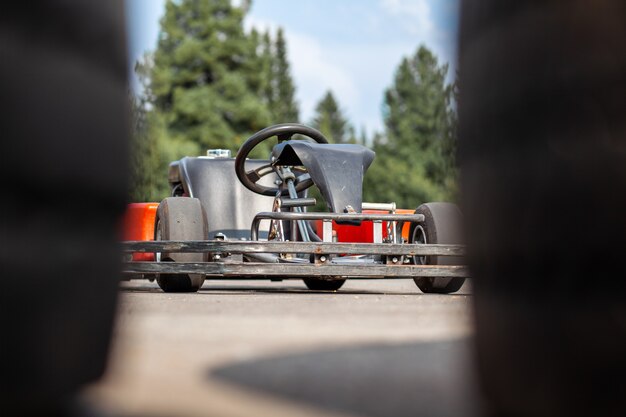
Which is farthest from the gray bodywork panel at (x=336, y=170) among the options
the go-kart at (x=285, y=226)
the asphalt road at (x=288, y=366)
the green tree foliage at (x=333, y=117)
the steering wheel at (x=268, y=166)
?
the green tree foliage at (x=333, y=117)

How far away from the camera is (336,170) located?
796cm

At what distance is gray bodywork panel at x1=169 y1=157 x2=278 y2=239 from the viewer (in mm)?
8844

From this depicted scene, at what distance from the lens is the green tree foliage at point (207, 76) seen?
49781 mm

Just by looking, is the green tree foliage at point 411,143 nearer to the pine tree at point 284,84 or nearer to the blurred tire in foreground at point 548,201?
the pine tree at point 284,84

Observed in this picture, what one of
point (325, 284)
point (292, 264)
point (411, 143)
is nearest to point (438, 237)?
point (292, 264)

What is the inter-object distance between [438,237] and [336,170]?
918mm

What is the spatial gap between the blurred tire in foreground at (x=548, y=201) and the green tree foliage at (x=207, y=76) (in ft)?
154

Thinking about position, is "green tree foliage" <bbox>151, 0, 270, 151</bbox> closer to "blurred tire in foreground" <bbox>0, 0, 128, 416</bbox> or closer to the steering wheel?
the steering wheel

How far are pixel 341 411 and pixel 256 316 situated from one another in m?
2.58

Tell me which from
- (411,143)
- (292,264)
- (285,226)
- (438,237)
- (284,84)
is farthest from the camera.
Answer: (284,84)

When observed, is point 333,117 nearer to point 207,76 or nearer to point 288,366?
point 207,76

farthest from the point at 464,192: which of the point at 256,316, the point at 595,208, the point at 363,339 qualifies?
the point at 256,316

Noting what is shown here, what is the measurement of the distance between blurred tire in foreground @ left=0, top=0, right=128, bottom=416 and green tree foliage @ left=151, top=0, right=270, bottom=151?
153 ft

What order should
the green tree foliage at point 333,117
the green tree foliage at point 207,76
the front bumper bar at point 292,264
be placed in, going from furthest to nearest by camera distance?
the green tree foliage at point 333,117, the green tree foliage at point 207,76, the front bumper bar at point 292,264
